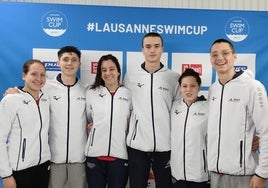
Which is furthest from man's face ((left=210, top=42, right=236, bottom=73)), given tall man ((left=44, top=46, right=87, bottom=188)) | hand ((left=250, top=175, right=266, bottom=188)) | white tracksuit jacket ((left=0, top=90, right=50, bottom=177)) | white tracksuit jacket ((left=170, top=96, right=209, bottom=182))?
white tracksuit jacket ((left=0, top=90, right=50, bottom=177))

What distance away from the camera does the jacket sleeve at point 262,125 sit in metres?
2.46

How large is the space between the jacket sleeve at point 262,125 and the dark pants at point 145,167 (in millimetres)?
850

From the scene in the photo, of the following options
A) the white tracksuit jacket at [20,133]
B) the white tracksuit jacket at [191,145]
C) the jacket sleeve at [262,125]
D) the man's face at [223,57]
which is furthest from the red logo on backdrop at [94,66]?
the jacket sleeve at [262,125]

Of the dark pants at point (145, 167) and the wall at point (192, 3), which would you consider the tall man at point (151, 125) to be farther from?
the wall at point (192, 3)

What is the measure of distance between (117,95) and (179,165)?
861 mm

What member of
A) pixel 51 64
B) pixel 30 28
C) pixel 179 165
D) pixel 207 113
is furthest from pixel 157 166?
pixel 30 28

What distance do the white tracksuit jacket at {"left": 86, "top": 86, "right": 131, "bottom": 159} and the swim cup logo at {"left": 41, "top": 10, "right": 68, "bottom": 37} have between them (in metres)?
0.98

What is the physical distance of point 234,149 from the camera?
2547 millimetres

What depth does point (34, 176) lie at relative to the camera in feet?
9.23

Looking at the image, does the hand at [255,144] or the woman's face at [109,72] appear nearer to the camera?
the hand at [255,144]

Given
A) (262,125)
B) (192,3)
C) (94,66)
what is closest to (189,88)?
(262,125)

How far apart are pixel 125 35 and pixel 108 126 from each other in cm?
113

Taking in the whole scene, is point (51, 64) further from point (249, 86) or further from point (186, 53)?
point (249, 86)

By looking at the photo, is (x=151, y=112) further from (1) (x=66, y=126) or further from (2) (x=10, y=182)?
(2) (x=10, y=182)
